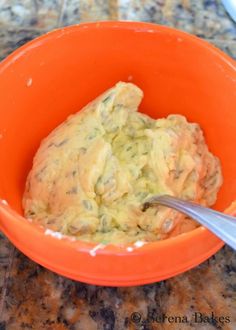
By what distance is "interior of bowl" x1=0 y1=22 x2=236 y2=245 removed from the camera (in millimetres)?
770

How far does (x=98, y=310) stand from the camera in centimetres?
72

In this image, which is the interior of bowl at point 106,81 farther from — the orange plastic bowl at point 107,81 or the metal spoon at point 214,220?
the metal spoon at point 214,220

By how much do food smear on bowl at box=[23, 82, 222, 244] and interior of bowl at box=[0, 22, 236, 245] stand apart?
34 millimetres

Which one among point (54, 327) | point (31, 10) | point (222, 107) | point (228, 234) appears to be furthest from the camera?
point (31, 10)

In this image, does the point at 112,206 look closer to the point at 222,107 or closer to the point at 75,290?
the point at 75,290

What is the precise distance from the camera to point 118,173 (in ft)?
2.36

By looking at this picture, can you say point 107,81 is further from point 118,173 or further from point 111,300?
point 111,300

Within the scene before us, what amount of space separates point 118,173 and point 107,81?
0.70 feet

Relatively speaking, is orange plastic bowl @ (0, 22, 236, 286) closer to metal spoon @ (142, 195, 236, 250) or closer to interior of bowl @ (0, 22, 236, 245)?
interior of bowl @ (0, 22, 236, 245)

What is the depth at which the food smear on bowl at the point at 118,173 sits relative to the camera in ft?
2.27

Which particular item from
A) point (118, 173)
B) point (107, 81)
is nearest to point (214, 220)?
point (118, 173)

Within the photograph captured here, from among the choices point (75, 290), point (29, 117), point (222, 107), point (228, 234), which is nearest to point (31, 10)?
point (29, 117)

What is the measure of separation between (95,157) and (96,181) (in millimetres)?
36

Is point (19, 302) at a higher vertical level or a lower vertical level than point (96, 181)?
lower
